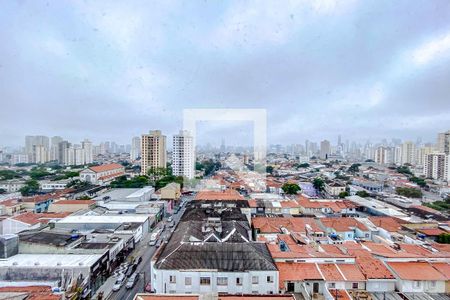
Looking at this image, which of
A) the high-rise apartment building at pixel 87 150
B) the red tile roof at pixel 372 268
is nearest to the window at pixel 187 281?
the red tile roof at pixel 372 268

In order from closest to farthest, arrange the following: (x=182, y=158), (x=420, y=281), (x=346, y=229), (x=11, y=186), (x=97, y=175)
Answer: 1. (x=420, y=281)
2. (x=346, y=229)
3. (x=11, y=186)
4. (x=97, y=175)
5. (x=182, y=158)

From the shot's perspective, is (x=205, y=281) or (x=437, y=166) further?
(x=437, y=166)

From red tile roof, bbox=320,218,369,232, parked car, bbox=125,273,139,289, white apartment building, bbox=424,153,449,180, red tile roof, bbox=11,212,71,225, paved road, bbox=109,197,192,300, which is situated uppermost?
white apartment building, bbox=424,153,449,180

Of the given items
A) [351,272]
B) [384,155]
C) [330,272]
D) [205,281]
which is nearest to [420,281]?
[351,272]

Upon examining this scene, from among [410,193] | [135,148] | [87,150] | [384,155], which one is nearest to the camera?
[410,193]

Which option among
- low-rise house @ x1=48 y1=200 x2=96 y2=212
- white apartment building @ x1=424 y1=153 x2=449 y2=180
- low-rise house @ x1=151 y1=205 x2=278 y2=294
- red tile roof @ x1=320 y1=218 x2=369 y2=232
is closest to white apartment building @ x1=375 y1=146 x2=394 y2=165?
white apartment building @ x1=424 y1=153 x2=449 y2=180

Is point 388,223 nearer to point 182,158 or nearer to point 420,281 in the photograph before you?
point 420,281

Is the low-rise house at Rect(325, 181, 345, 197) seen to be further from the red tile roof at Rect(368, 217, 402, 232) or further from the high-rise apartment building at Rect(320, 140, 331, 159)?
the high-rise apartment building at Rect(320, 140, 331, 159)

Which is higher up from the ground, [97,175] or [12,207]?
[97,175]

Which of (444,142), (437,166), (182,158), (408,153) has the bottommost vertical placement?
(437,166)
